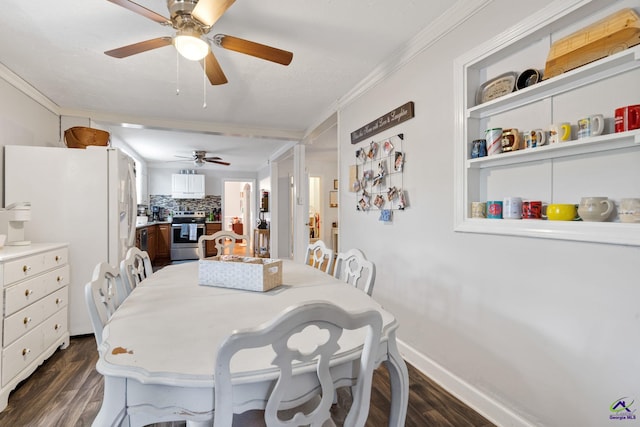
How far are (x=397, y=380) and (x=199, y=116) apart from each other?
372cm

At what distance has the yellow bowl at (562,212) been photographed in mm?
1279

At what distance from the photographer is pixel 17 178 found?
2.58 m

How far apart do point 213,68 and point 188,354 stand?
1.78 metres

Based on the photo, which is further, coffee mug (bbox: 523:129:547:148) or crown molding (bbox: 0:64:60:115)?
crown molding (bbox: 0:64:60:115)

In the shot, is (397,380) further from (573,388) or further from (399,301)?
(399,301)

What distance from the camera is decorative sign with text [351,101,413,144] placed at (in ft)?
7.43

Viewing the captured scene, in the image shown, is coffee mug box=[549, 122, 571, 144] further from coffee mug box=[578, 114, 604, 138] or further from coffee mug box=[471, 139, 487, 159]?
coffee mug box=[471, 139, 487, 159]

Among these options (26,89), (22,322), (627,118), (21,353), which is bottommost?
(21,353)

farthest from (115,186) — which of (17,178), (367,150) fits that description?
(367,150)

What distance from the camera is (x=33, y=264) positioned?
6.91ft

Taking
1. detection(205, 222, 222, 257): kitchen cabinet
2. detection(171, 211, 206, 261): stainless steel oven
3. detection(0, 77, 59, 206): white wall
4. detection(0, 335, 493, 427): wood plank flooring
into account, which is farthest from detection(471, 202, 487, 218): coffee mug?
detection(205, 222, 222, 257): kitchen cabinet

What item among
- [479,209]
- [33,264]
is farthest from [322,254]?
[33,264]

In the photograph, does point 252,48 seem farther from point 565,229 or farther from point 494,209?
point 565,229

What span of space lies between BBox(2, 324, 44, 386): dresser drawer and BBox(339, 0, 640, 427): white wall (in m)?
2.48
